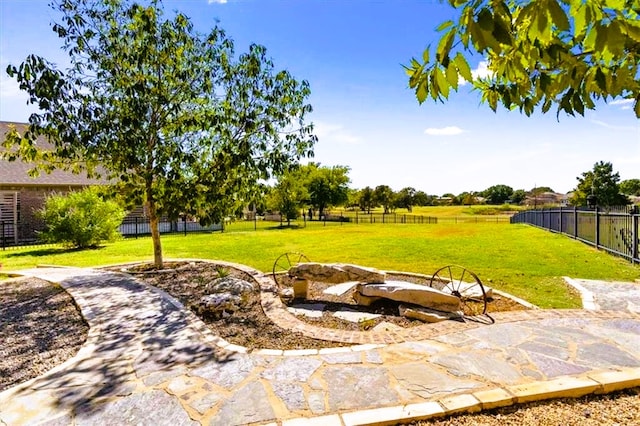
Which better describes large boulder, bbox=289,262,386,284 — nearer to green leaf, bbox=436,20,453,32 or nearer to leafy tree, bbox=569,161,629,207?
green leaf, bbox=436,20,453,32

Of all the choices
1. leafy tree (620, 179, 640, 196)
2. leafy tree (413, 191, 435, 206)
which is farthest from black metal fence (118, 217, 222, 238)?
leafy tree (620, 179, 640, 196)

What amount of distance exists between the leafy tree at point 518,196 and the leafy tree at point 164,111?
110 meters

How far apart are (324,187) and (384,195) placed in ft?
90.5

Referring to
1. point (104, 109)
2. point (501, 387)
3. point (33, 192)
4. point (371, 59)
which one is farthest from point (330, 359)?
point (33, 192)

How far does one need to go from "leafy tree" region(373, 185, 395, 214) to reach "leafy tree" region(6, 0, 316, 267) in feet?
206

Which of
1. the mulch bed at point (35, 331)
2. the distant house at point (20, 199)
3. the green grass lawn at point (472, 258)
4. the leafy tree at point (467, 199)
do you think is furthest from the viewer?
the leafy tree at point (467, 199)

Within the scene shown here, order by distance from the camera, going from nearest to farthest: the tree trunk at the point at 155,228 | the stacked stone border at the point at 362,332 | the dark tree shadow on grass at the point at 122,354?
the dark tree shadow on grass at the point at 122,354 < the stacked stone border at the point at 362,332 < the tree trunk at the point at 155,228

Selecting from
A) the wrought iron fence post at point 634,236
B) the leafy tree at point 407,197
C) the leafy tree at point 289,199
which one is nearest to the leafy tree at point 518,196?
the leafy tree at point 407,197

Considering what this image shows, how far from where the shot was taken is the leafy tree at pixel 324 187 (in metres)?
46.1

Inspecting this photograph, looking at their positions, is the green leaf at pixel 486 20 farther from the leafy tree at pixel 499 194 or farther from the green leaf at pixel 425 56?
the leafy tree at pixel 499 194

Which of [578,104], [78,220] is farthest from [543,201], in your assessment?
[578,104]

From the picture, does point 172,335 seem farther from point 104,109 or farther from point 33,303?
point 104,109

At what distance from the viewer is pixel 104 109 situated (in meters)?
→ 8.33

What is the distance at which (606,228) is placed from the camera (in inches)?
461
